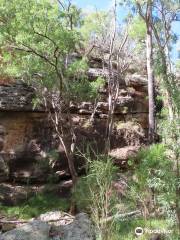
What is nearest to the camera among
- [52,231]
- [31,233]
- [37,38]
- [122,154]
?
[31,233]

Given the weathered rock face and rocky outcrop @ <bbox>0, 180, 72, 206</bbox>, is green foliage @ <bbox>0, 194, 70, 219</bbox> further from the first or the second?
the weathered rock face

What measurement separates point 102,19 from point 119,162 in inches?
214

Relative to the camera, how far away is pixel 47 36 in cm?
1114

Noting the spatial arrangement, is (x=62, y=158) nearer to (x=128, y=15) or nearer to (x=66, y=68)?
(x=66, y=68)

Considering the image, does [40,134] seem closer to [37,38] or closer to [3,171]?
[3,171]

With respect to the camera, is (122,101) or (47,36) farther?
(122,101)

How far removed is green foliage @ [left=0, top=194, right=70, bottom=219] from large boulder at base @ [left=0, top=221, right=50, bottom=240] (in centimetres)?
479

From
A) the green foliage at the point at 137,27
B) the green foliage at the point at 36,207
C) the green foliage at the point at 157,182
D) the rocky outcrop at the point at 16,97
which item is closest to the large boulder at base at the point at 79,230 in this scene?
the green foliage at the point at 157,182

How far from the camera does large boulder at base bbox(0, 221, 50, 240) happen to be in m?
7.65

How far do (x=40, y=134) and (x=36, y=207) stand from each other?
3.43 metres

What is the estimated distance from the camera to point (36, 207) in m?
Answer: 13.4

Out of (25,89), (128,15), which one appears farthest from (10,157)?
(128,15)

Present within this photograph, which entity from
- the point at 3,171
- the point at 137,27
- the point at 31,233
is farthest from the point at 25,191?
the point at 137,27

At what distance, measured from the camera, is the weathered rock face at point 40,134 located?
49.8 ft
